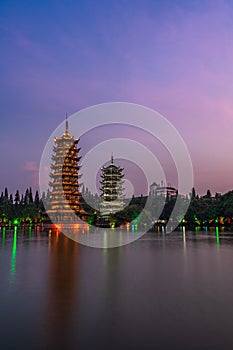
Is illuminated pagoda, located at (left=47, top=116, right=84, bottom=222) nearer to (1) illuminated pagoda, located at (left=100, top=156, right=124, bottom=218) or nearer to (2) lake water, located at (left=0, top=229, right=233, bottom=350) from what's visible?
(1) illuminated pagoda, located at (left=100, top=156, right=124, bottom=218)

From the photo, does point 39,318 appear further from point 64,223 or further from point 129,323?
point 64,223

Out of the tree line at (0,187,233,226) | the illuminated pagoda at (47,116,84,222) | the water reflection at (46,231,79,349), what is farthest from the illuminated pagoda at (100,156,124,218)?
the water reflection at (46,231,79,349)

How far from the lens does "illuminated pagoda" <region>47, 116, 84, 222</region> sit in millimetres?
76625

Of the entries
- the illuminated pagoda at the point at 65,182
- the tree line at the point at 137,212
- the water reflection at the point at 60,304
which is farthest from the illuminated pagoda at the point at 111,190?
the water reflection at the point at 60,304

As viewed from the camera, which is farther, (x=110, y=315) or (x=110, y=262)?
(x=110, y=262)

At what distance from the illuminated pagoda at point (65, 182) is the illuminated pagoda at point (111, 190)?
15.8 meters

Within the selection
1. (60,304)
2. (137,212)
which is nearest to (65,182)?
(137,212)

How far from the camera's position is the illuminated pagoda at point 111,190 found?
95.4 m

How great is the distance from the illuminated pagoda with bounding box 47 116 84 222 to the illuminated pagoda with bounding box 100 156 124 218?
1579 centimetres

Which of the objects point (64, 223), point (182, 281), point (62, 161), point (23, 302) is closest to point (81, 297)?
point (23, 302)

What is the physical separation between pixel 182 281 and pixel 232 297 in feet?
8.70

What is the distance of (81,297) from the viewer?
33.1 feet

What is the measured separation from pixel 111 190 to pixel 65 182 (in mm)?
21977

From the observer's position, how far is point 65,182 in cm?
7919
